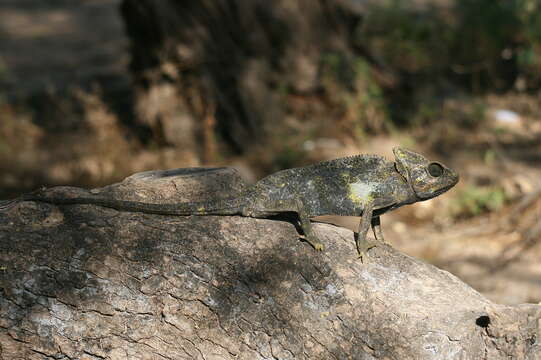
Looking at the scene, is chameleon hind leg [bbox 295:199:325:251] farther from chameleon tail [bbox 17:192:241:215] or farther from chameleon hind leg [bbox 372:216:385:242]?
chameleon hind leg [bbox 372:216:385:242]

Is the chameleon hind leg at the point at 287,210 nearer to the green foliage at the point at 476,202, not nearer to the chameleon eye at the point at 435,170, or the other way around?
the chameleon eye at the point at 435,170

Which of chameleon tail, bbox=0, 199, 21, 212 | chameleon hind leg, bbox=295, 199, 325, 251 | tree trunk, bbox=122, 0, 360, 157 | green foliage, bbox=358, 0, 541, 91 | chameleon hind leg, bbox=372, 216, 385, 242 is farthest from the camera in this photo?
green foliage, bbox=358, 0, 541, 91

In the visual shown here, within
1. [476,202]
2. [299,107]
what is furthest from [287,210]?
[299,107]

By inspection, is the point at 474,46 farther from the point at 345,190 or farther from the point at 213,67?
the point at 345,190

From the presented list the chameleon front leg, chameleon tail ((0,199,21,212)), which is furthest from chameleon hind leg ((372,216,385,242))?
chameleon tail ((0,199,21,212))

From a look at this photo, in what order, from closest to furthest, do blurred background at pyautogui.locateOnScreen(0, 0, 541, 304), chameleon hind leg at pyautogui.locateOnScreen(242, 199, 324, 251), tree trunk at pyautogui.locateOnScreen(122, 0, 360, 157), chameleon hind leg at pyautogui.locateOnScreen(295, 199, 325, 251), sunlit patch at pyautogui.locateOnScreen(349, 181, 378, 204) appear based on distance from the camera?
1. chameleon hind leg at pyautogui.locateOnScreen(295, 199, 325, 251)
2. chameleon hind leg at pyautogui.locateOnScreen(242, 199, 324, 251)
3. sunlit patch at pyautogui.locateOnScreen(349, 181, 378, 204)
4. blurred background at pyautogui.locateOnScreen(0, 0, 541, 304)
5. tree trunk at pyautogui.locateOnScreen(122, 0, 360, 157)

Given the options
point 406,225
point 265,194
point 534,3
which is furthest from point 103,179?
point 534,3

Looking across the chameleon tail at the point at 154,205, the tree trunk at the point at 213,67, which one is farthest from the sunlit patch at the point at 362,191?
the tree trunk at the point at 213,67
